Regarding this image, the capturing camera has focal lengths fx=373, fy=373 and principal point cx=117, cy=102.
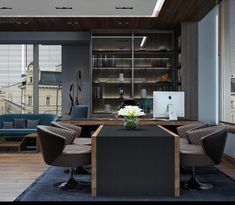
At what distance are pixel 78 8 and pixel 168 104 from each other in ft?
8.79

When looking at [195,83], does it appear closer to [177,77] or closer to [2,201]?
[177,77]

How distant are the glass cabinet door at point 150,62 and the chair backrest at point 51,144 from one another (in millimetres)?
4730

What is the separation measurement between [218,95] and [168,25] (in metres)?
2.12

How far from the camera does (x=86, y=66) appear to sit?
10094 millimetres

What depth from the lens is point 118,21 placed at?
26.3 feet

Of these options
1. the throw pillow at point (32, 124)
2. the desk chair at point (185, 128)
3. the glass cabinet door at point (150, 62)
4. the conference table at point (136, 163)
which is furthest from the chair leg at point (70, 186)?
the throw pillow at point (32, 124)

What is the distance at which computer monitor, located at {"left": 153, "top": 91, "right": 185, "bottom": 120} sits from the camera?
587 centimetres

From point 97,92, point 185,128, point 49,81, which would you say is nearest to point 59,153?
point 185,128

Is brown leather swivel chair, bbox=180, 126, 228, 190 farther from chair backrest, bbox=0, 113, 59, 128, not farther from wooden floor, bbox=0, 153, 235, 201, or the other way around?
chair backrest, bbox=0, 113, 59, 128

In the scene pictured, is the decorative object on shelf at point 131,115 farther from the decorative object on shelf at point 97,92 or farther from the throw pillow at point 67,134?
the decorative object on shelf at point 97,92

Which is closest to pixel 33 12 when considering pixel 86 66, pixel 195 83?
pixel 86 66

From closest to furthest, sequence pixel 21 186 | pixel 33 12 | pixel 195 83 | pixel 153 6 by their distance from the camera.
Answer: pixel 21 186 < pixel 153 6 < pixel 33 12 < pixel 195 83

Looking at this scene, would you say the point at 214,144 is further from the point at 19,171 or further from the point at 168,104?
the point at 19,171

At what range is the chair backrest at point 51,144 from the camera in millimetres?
4254
